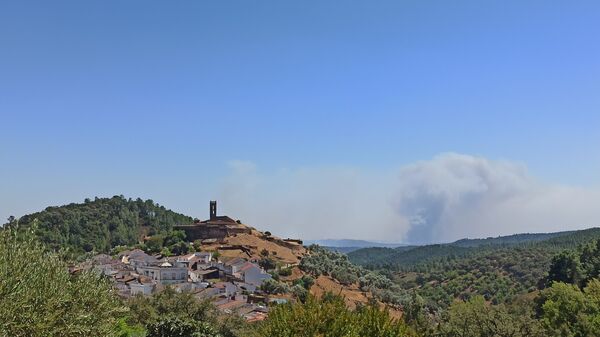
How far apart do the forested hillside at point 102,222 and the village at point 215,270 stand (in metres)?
26.3

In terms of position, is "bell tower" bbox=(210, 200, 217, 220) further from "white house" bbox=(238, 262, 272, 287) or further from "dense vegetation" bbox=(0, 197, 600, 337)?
"white house" bbox=(238, 262, 272, 287)

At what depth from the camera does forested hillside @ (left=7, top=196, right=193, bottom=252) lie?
12988 cm

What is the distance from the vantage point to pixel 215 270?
8731 cm

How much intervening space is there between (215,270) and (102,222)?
71.7 meters

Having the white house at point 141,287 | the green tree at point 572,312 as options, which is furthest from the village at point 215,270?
the green tree at point 572,312

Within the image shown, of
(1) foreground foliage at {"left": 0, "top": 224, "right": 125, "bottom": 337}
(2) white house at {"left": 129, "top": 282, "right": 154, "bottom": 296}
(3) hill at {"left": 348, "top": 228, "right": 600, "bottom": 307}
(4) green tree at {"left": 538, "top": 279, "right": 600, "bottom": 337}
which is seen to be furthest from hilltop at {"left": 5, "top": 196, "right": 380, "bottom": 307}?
(1) foreground foliage at {"left": 0, "top": 224, "right": 125, "bottom": 337}

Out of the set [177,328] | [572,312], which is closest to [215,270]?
[572,312]

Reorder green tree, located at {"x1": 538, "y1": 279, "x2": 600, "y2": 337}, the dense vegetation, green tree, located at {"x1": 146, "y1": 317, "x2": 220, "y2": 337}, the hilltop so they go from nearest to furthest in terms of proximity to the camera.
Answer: the dense vegetation < green tree, located at {"x1": 146, "y1": 317, "x2": 220, "y2": 337} < green tree, located at {"x1": 538, "y1": 279, "x2": 600, "y2": 337} < the hilltop

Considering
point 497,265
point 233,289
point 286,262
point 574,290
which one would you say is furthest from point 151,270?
point 497,265

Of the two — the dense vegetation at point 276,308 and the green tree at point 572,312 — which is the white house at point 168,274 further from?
the green tree at point 572,312

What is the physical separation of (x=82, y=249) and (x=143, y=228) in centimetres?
3117

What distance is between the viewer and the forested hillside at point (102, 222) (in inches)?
5113

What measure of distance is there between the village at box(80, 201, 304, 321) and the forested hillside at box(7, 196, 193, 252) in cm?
2634

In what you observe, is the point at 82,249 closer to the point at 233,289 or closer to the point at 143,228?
the point at 143,228
